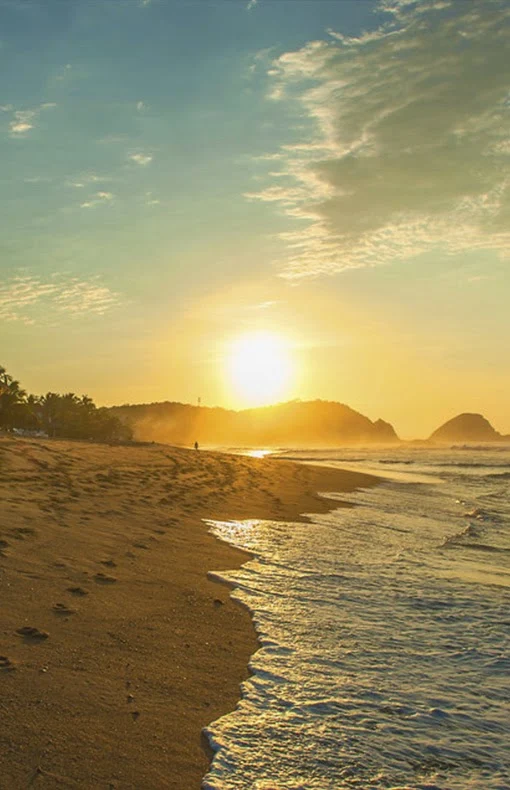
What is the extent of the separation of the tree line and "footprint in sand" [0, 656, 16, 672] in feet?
196

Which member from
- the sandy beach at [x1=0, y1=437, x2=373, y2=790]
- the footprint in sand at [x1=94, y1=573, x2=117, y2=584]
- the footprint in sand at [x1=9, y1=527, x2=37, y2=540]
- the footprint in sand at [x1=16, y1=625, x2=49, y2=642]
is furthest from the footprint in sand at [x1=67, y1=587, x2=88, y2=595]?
the footprint in sand at [x1=9, y1=527, x2=37, y2=540]

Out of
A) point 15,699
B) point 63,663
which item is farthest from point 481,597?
point 15,699

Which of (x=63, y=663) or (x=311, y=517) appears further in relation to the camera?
(x=311, y=517)

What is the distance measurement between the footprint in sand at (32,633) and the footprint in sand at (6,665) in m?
0.59

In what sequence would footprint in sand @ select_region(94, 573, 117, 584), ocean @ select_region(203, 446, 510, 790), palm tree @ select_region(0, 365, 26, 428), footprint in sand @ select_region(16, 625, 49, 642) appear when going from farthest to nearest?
palm tree @ select_region(0, 365, 26, 428) < footprint in sand @ select_region(94, 573, 117, 584) < footprint in sand @ select_region(16, 625, 49, 642) < ocean @ select_region(203, 446, 510, 790)

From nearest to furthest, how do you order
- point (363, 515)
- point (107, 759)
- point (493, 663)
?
point (107, 759)
point (493, 663)
point (363, 515)

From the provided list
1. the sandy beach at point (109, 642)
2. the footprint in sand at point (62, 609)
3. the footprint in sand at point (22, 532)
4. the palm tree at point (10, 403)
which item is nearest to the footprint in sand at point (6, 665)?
the sandy beach at point (109, 642)

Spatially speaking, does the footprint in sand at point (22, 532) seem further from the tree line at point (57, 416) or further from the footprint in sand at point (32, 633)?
the tree line at point (57, 416)

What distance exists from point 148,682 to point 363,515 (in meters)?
15.6

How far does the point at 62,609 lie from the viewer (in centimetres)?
712

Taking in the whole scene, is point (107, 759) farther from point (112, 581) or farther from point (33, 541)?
point (33, 541)

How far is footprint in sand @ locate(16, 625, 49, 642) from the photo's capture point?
6.21 metres

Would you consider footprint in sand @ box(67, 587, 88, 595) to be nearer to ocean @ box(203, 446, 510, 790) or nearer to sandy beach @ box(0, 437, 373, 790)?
sandy beach @ box(0, 437, 373, 790)

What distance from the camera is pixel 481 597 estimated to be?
9.86 metres
